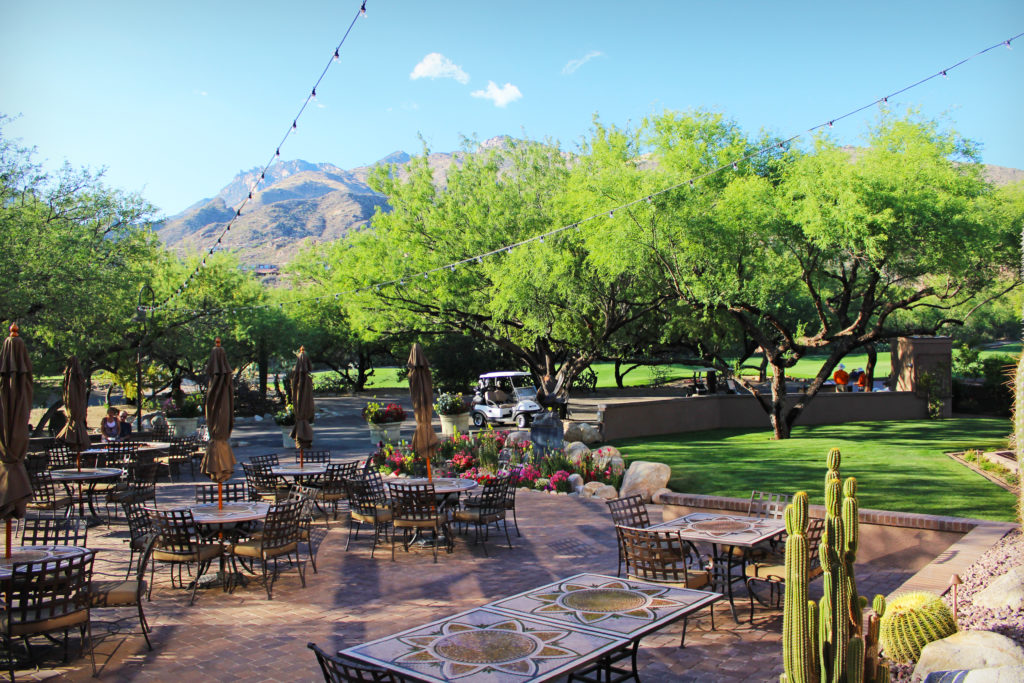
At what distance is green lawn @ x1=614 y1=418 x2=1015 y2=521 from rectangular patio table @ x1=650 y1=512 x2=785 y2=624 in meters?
3.93

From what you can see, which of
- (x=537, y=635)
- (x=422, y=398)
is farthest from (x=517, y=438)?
(x=537, y=635)

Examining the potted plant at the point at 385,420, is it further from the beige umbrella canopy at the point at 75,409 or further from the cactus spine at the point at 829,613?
the cactus spine at the point at 829,613

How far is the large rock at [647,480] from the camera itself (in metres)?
13.2

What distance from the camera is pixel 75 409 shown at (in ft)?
44.0

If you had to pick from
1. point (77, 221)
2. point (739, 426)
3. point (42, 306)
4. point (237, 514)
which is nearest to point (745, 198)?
point (739, 426)

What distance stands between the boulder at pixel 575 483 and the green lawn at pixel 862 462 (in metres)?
1.78

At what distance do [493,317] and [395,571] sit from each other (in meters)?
17.2

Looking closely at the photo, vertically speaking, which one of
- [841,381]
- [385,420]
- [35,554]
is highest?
[841,381]

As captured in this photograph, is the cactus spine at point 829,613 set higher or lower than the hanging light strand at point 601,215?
lower

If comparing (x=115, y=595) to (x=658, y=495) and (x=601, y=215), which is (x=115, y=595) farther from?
(x=601, y=215)

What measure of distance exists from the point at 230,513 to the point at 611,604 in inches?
214

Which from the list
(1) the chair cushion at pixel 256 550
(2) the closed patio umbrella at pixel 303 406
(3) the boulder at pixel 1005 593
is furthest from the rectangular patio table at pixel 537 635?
(2) the closed patio umbrella at pixel 303 406

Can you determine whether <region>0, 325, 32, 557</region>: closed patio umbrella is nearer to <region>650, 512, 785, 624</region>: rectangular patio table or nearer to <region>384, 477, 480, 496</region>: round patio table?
<region>384, 477, 480, 496</region>: round patio table

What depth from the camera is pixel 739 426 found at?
82.7 feet
